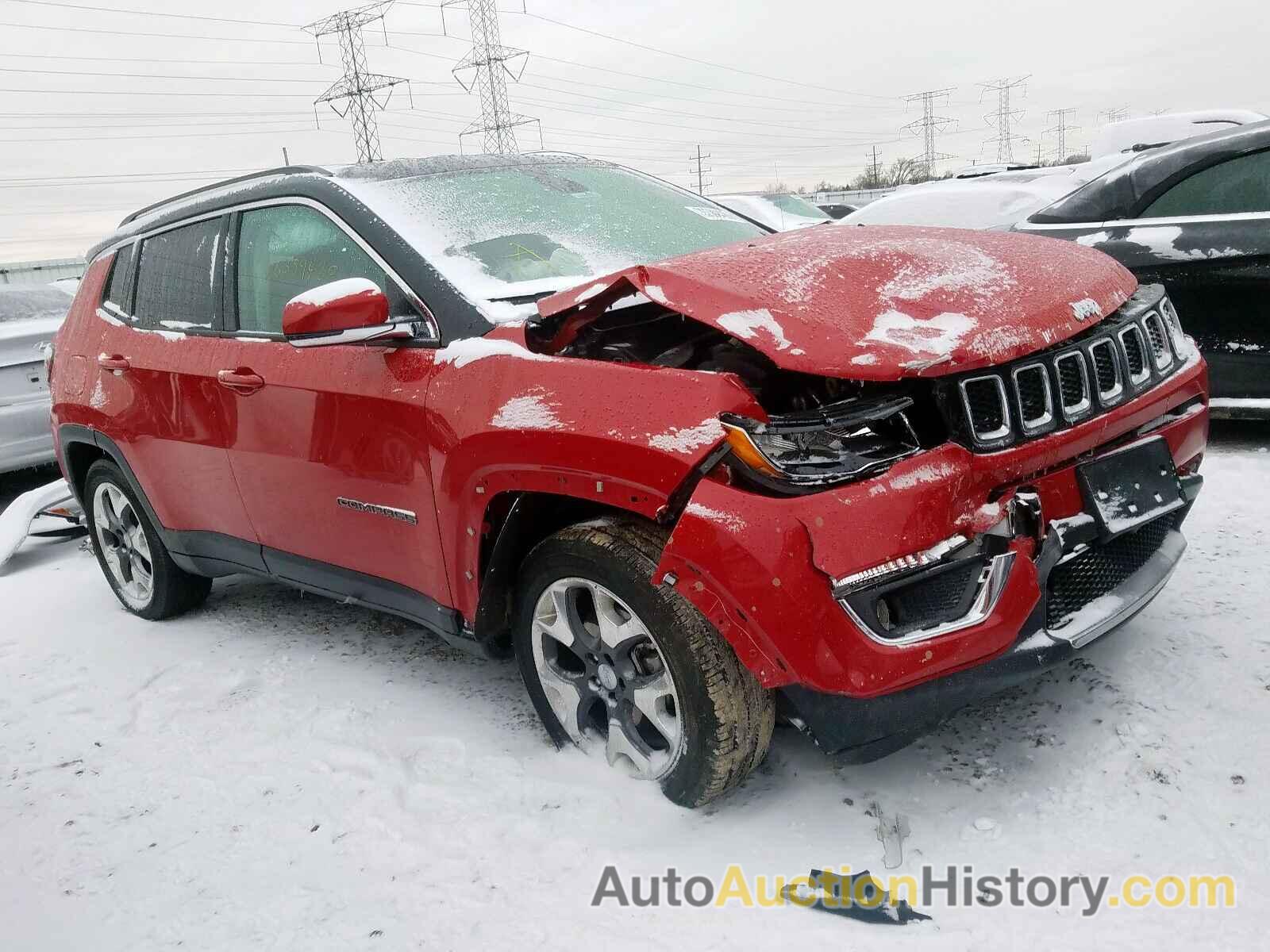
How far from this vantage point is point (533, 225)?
3.13 meters

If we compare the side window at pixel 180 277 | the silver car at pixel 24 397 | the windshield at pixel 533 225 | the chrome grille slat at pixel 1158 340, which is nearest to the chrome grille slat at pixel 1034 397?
A: the chrome grille slat at pixel 1158 340

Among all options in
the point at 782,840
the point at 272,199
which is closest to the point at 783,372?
the point at 782,840

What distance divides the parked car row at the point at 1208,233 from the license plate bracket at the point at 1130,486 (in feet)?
7.97

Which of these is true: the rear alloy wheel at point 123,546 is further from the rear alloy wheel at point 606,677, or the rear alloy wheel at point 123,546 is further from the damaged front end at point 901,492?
the damaged front end at point 901,492

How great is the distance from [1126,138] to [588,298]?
32.8 feet

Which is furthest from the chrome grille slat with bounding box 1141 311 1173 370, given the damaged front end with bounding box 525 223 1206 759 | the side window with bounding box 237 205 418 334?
the side window with bounding box 237 205 418 334

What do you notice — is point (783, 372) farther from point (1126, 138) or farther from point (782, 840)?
point (1126, 138)

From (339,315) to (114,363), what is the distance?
6.42 feet

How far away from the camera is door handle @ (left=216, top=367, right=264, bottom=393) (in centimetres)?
323

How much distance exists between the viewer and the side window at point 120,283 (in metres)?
4.10

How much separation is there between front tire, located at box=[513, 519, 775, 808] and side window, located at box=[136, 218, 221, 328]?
186 cm

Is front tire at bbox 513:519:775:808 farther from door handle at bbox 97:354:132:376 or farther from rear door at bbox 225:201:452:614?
door handle at bbox 97:354:132:376

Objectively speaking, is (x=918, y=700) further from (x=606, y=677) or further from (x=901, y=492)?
(x=606, y=677)

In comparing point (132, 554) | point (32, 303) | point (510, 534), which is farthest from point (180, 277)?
point (32, 303)
